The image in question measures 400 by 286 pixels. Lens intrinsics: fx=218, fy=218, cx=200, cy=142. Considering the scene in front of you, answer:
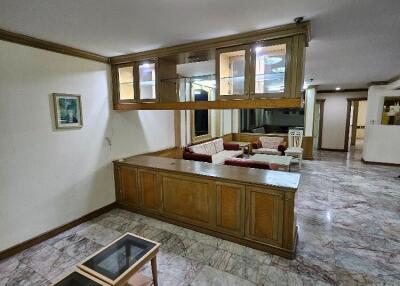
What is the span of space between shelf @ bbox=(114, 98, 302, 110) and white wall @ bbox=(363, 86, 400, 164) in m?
6.16

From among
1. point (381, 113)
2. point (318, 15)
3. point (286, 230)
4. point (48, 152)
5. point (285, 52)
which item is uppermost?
point (318, 15)

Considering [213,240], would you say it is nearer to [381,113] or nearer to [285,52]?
[285,52]

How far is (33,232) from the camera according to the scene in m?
2.74

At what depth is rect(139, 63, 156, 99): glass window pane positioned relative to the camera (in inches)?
127

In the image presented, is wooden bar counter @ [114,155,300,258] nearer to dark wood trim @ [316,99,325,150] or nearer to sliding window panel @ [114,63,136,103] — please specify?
sliding window panel @ [114,63,136,103]

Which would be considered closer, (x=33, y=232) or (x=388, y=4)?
(x=388, y=4)

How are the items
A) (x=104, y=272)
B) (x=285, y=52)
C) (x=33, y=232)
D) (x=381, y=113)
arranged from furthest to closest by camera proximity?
(x=381, y=113), (x=33, y=232), (x=285, y=52), (x=104, y=272)

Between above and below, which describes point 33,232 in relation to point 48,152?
below

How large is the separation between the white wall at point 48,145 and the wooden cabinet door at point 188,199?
1168mm

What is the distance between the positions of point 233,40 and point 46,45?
2.30m

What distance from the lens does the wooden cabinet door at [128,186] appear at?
3588mm

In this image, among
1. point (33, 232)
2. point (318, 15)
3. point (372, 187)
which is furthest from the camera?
point (372, 187)

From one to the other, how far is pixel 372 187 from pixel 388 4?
13.9 ft

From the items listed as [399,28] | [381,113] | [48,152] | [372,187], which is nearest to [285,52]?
[399,28]
